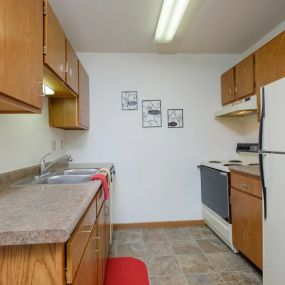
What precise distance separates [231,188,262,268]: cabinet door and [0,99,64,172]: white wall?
79.8 inches

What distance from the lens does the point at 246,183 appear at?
6.79 feet

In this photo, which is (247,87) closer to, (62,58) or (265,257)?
(265,257)

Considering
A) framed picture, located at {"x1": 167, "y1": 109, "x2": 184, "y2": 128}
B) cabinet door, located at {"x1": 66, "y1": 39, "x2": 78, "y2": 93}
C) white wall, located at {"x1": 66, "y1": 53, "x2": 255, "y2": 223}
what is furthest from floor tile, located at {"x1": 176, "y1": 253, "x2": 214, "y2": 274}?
cabinet door, located at {"x1": 66, "y1": 39, "x2": 78, "y2": 93}

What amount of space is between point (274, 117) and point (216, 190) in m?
1.42

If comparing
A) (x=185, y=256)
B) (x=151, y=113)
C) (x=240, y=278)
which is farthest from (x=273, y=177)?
(x=151, y=113)

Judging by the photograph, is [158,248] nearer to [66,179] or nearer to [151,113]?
[66,179]

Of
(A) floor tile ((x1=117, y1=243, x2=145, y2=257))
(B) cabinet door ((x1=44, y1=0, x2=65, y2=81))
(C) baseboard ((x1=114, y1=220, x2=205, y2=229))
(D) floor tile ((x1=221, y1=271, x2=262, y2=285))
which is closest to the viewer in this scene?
(B) cabinet door ((x1=44, y1=0, x2=65, y2=81))

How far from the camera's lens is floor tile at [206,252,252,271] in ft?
6.80

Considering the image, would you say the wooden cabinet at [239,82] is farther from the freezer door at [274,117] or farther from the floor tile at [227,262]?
the floor tile at [227,262]

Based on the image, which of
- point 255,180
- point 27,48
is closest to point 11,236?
point 27,48

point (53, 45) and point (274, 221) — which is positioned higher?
point (53, 45)

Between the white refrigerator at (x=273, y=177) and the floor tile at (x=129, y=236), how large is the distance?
60.1 inches

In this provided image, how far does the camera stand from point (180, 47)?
9.96ft

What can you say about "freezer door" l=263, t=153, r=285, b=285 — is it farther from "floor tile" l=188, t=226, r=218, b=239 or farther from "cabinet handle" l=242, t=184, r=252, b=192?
"floor tile" l=188, t=226, r=218, b=239
